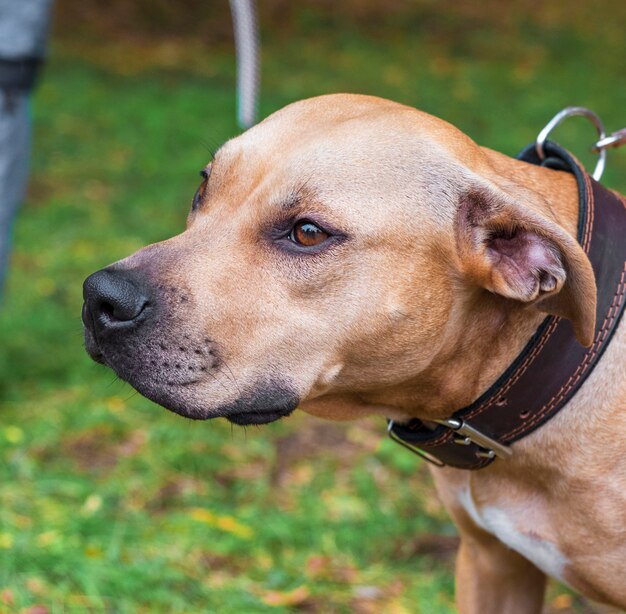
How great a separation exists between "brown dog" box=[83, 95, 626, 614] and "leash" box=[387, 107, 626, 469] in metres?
0.05

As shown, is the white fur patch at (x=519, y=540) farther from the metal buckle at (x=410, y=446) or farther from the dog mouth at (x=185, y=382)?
the dog mouth at (x=185, y=382)

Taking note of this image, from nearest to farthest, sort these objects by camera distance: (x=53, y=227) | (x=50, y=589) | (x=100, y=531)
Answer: (x=50, y=589)
(x=100, y=531)
(x=53, y=227)

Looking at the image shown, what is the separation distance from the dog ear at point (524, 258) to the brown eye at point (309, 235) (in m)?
0.41

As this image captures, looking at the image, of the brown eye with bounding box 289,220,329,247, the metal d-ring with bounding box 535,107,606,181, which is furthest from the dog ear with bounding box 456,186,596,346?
the metal d-ring with bounding box 535,107,606,181

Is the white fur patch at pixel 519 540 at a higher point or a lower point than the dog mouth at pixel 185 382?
lower

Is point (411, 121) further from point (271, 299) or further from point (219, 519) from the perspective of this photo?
point (219, 519)

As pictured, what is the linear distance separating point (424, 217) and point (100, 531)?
7.86 ft

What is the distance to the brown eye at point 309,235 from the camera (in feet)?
8.86

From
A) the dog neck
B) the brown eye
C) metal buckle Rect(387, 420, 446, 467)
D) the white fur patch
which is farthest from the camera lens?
metal buckle Rect(387, 420, 446, 467)

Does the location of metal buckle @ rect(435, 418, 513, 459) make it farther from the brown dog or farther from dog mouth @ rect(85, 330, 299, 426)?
dog mouth @ rect(85, 330, 299, 426)

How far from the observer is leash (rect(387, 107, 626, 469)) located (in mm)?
2758

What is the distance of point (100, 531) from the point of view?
4.31 meters

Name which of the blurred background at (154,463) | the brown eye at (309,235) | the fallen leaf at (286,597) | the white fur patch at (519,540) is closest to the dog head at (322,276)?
the brown eye at (309,235)

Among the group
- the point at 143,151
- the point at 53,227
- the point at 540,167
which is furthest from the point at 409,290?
the point at 143,151
